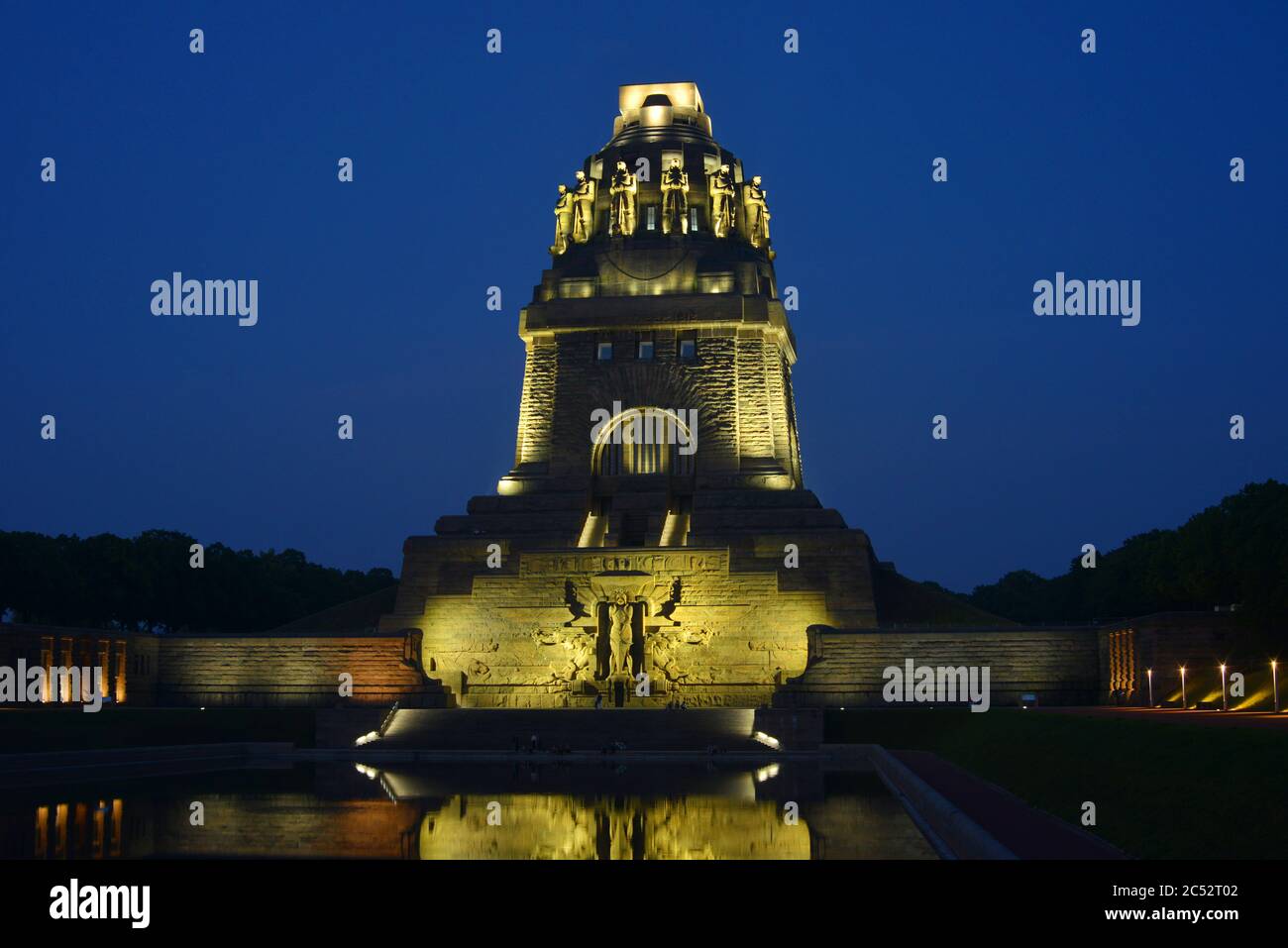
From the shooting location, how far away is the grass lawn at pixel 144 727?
3569 cm

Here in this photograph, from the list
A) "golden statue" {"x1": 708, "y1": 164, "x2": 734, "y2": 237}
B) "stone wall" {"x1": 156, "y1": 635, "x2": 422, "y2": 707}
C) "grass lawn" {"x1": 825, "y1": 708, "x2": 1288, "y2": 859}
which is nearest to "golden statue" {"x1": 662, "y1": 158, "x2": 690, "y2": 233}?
"golden statue" {"x1": 708, "y1": 164, "x2": 734, "y2": 237}

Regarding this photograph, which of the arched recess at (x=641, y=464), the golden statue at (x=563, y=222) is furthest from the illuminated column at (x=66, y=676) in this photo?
the golden statue at (x=563, y=222)

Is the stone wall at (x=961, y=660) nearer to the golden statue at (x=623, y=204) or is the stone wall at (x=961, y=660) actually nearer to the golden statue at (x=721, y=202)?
the golden statue at (x=721, y=202)

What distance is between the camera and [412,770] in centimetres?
3512

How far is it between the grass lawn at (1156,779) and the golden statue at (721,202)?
36.2 metres

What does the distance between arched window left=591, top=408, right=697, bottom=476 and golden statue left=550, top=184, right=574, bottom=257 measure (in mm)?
8675

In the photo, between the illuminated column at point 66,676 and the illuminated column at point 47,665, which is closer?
the illuminated column at point 47,665

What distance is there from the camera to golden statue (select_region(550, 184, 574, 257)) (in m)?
65.5

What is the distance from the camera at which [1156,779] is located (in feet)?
64.2

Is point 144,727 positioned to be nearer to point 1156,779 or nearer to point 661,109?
point 1156,779

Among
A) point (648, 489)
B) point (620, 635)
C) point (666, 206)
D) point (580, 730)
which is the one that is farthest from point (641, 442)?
point (580, 730)

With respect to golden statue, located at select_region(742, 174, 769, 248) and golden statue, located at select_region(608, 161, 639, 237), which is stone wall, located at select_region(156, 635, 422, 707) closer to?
golden statue, located at select_region(608, 161, 639, 237)

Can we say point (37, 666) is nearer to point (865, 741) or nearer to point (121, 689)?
point (121, 689)
